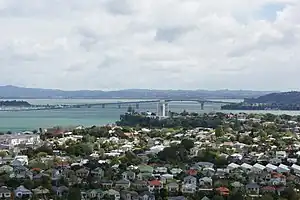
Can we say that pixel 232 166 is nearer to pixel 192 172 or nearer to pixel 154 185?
pixel 192 172

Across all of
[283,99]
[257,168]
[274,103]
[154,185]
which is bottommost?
[154,185]

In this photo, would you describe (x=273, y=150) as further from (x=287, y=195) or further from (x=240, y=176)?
(x=287, y=195)

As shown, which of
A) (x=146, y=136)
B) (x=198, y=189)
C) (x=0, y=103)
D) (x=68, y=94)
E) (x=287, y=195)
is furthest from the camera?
(x=68, y=94)

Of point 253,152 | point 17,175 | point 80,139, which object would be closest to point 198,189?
point 17,175

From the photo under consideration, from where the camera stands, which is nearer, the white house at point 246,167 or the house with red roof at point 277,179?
the house with red roof at point 277,179

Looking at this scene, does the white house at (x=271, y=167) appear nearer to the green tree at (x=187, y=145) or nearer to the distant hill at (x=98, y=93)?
the green tree at (x=187, y=145)

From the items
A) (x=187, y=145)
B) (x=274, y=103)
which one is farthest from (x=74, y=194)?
(x=274, y=103)

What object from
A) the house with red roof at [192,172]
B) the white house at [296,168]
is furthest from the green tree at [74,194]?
the white house at [296,168]

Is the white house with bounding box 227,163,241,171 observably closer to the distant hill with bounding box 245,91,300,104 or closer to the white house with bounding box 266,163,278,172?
the white house with bounding box 266,163,278,172

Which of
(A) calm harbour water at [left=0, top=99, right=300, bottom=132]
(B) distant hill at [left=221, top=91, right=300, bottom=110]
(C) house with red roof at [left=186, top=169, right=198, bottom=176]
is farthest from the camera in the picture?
(B) distant hill at [left=221, top=91, right=300, bottom=110]

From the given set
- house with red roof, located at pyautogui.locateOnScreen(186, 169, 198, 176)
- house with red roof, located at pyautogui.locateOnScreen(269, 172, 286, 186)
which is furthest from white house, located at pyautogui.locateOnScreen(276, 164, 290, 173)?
house with red roof, located at pyautogui.locateOnScreen(186, 169, 198, 176)

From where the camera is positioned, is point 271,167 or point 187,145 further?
point 187,145
